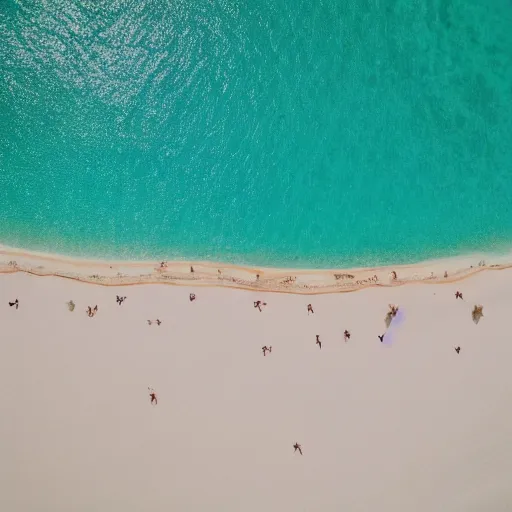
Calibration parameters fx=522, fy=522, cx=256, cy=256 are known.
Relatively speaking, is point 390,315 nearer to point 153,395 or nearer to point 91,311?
point 153,395

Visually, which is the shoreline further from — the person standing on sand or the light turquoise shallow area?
the person standing on sand

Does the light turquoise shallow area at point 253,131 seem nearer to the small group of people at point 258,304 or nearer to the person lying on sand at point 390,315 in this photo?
the small group of people at point 258,304

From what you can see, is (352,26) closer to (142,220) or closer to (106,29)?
(106,29)

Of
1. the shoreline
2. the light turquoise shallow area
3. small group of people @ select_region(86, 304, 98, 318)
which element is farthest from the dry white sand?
the light turquoise shallow area

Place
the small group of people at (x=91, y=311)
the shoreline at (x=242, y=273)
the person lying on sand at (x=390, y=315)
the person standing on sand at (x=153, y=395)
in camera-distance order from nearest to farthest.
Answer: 1. the person standing on sand at (x=153, y=395)
2. the small group of people at (x=91, y=311)
3. the person lying on sand at (x=390, y=315)
4. the shoreline at (x=242, y=273)

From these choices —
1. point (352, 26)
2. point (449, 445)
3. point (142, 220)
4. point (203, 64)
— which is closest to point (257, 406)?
point (449, 445)

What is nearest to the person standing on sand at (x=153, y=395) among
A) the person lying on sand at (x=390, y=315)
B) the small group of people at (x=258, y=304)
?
the small group of people at (x=258, y=304)
